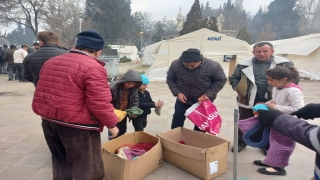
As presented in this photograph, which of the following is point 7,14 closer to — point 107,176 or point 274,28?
point 107,176

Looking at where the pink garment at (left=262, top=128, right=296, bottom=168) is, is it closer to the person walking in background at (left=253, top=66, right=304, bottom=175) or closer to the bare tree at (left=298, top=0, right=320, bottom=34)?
the person walking in background at (left=253, top=66, right=304, bottom=175)

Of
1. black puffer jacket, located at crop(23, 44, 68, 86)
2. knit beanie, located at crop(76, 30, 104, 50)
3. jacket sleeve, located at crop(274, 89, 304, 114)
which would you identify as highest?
knit beanie, located at crop(76, 30, 104, 50)

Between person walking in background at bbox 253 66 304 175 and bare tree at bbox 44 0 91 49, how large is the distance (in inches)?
612

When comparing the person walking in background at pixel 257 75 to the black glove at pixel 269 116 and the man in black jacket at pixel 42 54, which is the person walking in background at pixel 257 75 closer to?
the black glove at pixel 269 116

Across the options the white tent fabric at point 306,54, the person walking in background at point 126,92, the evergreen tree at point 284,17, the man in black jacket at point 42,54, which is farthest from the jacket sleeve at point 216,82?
the evergreen tree at point 284,17

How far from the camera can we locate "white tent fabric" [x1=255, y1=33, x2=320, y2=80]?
13.6 m

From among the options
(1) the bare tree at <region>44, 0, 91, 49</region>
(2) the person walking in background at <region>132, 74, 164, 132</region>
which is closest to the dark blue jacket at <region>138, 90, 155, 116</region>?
(2) the person walking in background at <region>132, 74, 164, 132</region>

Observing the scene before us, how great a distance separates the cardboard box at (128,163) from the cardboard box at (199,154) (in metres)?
0.15

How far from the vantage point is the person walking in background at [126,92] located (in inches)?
125

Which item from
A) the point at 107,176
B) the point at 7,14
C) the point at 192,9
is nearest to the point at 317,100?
the point at 107,176

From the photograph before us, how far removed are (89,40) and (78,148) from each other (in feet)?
2.94

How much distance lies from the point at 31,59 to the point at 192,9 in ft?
112

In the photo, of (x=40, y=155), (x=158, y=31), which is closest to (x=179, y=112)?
(x=40, y=155)

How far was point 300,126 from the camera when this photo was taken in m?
1.39
